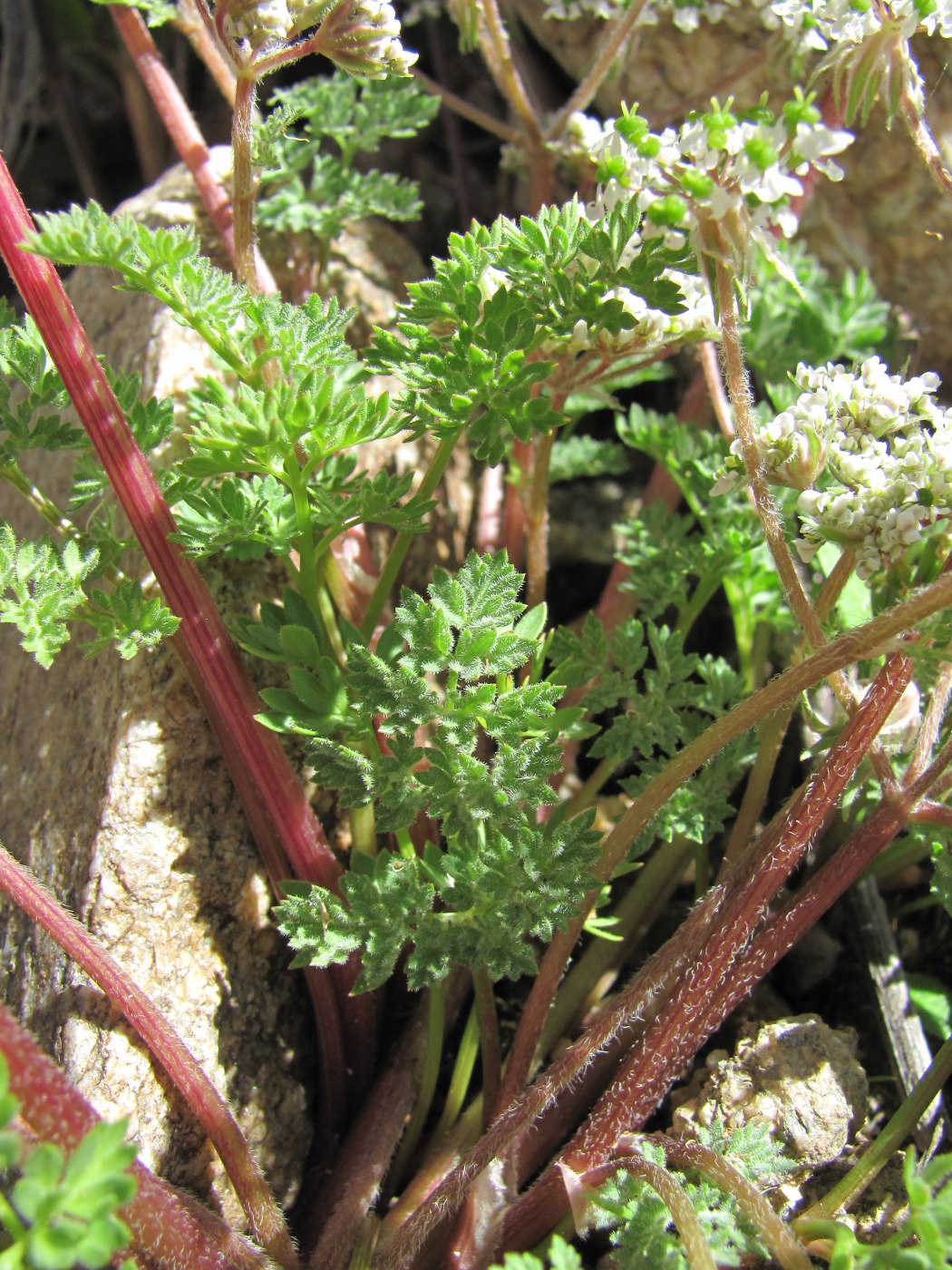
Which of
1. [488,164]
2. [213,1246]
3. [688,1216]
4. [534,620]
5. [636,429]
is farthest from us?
[488,164]

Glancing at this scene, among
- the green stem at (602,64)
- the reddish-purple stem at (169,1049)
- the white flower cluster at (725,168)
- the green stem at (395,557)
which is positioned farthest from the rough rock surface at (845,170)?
the reddish-purple stem at (169,1049)

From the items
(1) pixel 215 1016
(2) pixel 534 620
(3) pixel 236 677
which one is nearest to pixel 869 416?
(2) pixel 534 620

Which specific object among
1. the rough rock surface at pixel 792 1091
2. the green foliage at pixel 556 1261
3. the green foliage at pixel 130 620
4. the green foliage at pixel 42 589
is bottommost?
the rough rock surface at pixel 792 1091

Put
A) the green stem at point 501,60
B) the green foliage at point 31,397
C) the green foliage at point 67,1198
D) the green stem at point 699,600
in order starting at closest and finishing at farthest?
the green foliage at point 67,1198 → the green foliage at point 31,397 → the green stem at point 699,600 → the green stem at point 501,60

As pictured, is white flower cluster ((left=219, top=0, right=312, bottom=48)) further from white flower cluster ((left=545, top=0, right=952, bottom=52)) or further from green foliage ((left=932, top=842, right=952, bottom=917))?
green foliage ((left=932, top=842, right=952, bottom=917))

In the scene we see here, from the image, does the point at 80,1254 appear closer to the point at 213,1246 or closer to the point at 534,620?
the point at 213,1246

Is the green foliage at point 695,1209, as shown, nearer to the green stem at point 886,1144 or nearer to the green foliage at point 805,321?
the green stem at point 886,1144

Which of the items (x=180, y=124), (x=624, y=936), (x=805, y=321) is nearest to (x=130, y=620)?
(x=624, y=936)
